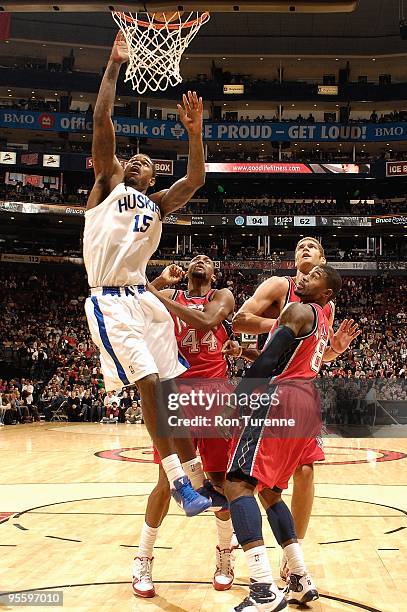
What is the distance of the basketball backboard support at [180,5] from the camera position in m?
4.99

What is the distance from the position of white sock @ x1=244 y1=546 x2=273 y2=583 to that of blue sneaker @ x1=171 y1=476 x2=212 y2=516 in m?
0.37

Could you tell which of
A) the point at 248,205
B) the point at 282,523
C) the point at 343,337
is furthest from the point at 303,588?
the point at 248,205

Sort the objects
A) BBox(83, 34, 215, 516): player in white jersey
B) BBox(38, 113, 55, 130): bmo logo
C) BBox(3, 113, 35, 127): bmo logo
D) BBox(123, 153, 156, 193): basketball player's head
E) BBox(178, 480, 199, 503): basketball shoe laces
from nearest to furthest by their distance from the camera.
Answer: BBox(178, 480, 199, 503): basketball shoe laces
BBox(83, 34, 215, 516): player in white jersey
BBox(123, 153, 156, 193): basketball player's head
BBox(3, 113, 35, 127): bmo logo
BBox(38, 113, 55, 130): bmo logo

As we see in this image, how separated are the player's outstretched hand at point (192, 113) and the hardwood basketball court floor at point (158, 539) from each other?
3.17 meters

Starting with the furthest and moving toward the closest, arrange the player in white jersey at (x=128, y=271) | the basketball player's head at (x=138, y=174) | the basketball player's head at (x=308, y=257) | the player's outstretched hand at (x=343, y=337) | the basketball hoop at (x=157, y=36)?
the basketball hoop at (x=157, y=36) → the player's outstretched hand at (x=343, y=337) → the basketball player's head at (x=308, y=257) → the basketball player's head at (x=138, y=174) → the player in white jersey at (x=128, y=271)

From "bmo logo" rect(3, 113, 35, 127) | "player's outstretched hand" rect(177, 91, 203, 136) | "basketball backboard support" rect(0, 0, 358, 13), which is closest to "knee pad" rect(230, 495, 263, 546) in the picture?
"player's outstretched hand" rect(177, 91, 203, 136)

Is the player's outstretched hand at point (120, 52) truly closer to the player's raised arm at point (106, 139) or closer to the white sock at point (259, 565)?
the player's raised arm at point (106, 139)

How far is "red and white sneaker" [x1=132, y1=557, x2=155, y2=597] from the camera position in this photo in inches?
191

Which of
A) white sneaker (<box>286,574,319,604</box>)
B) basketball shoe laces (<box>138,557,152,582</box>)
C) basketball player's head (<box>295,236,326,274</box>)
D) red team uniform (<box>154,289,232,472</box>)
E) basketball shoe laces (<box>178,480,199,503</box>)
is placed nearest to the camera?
basketball shoe laces (<box>178,480,199,503</box>)

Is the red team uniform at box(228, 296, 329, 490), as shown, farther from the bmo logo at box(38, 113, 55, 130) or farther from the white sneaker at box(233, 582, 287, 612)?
the bmo logo at box(38, 113, 55, 130)

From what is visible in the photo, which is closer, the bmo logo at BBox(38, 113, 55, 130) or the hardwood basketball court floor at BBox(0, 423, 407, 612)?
the hardwood basketball court floor at BBox(0, 423, 407, 612)

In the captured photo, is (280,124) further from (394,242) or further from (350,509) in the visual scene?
(350,509)

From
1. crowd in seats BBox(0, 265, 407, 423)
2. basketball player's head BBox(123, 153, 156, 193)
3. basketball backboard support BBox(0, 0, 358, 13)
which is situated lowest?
crowd in seats BBox(0, 265, 407, 423)

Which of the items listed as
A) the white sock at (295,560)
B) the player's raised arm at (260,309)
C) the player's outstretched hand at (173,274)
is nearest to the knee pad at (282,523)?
the white sock at (295,560)
